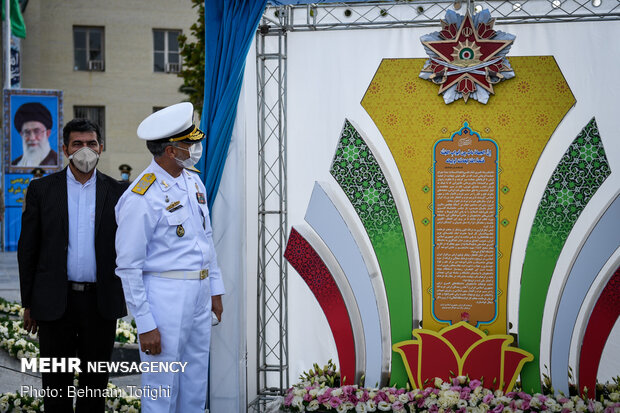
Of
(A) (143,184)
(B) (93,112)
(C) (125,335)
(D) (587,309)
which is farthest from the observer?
(B) (93,112)

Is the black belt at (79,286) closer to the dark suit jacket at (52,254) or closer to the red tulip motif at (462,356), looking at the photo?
the dark suit jacket at (52,254)

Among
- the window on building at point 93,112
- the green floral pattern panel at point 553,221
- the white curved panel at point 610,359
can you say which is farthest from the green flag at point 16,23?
the white curved panel at point 610,359

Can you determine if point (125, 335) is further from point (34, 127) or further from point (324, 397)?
point (34, 127)

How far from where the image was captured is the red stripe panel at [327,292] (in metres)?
4.75

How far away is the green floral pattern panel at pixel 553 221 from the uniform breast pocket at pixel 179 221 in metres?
2.23

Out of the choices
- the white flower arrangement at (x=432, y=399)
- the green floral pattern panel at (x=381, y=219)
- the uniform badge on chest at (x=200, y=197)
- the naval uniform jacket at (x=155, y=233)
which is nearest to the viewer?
the naval uniform jacket at (x=155, y=233)

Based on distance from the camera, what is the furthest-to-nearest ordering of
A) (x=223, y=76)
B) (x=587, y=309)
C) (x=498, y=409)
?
(x=587, y=309) < (x=498, y=409) < (x=223, y=76)

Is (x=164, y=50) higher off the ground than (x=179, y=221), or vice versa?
(x=164, y=50)

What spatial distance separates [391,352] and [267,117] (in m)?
1.72

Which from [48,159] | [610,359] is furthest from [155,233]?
[48,159]

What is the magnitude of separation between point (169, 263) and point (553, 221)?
2.45 meters

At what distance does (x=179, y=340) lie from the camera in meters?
3.36

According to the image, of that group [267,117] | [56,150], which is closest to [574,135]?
[267,117]

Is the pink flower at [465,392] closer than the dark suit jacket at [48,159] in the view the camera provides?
Yes
